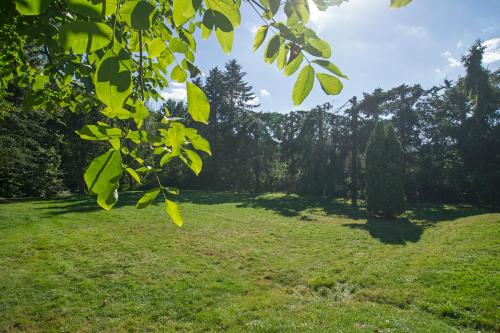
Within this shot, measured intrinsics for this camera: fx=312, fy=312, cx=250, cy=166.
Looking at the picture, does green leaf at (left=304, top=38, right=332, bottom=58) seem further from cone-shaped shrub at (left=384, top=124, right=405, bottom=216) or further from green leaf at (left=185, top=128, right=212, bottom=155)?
cone-shaped shrub at (left=384, top=124, right=405, bottom=216)

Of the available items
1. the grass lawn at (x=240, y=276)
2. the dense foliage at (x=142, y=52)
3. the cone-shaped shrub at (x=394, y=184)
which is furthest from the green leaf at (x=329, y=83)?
the cone-shaped shrub at (x=394, y=184)

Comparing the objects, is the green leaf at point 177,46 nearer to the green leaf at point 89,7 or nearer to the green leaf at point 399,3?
the green leaf at point 89,7

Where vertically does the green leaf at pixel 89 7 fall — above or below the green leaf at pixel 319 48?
below

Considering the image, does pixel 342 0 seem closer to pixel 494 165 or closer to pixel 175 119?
pixel 175 119

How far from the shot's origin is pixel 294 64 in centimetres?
95

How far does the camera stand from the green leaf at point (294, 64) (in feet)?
3.06

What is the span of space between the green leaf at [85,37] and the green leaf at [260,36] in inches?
20.5

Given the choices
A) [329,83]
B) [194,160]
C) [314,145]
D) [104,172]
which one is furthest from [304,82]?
[314,145]

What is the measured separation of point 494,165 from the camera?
23.9m

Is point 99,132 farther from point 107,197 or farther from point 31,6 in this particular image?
point 31,6

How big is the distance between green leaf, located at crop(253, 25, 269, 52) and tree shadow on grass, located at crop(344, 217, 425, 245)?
12.0 metres

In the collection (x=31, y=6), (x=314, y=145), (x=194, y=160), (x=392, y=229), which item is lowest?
(x=392, y=229)

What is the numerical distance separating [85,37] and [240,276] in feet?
26.6

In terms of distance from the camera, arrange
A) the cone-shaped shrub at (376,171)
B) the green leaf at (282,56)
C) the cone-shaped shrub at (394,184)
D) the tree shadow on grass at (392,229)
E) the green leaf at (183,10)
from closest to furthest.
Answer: the green leaf at (183,10) → the green leaf at (282,56) → the tree shadow on grass at (392,229) → the cone-shaped shrub at (394,184) → the cone-shaped shrub at (376,171)
